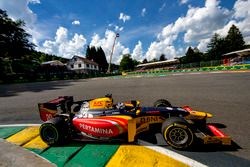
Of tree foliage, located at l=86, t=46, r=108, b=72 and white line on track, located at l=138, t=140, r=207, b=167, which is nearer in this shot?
white line on track, located at l=138, t=140, r=207, b=167

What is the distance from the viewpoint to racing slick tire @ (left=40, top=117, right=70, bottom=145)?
9.69ft

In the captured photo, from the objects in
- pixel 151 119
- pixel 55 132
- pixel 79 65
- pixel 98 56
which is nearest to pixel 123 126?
pixel 151 119

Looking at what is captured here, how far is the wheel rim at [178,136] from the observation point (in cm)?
263

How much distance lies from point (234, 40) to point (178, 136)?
80.0 m

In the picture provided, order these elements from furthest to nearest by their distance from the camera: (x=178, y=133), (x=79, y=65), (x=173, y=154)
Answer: (x=79, y=65) → (x=178, y=133) → (x=173, y=154)

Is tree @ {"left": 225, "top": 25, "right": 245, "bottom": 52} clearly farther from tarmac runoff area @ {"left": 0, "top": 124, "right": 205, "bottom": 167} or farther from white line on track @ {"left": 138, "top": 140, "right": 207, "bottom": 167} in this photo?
tarmac runoff area @ {"left": 0, "top": 124, "right": 205, "bottom": 167}

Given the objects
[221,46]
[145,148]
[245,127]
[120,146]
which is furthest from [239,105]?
[221,46]

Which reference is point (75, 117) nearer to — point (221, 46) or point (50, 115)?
point (50, 115)

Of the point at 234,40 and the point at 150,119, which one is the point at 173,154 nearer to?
the point at 150,119

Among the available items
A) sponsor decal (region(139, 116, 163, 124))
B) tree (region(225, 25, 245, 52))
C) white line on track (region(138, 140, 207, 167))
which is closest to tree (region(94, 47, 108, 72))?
tree (region(225, 25, 245, 52))

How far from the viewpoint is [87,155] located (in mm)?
2617

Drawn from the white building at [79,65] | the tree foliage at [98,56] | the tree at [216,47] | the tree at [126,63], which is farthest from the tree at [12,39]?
the tree at [216,47]

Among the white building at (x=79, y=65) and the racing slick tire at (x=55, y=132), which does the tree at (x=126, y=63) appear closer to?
the white building at (x=79, y=65)

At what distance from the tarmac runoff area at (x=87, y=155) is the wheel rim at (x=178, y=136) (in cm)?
22
